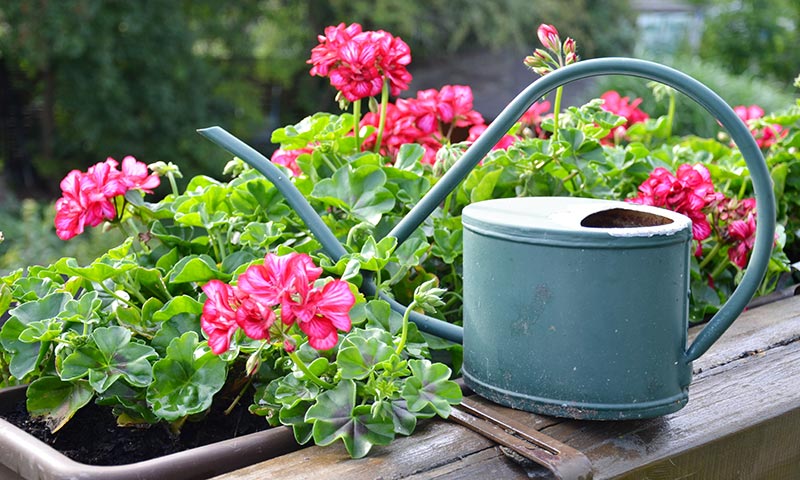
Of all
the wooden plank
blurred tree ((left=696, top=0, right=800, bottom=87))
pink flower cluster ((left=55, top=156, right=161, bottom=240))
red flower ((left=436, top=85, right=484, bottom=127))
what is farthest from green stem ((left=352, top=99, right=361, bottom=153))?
blurred tree ((left=696, top=0, right=800, bottom=87))

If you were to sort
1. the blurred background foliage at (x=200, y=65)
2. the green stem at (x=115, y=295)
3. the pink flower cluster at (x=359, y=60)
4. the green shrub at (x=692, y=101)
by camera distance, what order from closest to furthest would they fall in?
the green stem at (x=115, y=295), the pink flower cluster at (x=359, y=60), the green shrub at (x=692, y=101), the blurred background foliage at (x=200, y=65)

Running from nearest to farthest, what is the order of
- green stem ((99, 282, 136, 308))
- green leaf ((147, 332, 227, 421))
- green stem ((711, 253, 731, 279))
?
green leaf ((147, 332, 227, 421)), green stem ((99, 282, 136, 308)), green stem ((711, 253, 731, 279))

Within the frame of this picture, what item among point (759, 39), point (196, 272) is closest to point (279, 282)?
point (196, 272)

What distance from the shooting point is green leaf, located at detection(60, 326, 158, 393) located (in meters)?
0.85

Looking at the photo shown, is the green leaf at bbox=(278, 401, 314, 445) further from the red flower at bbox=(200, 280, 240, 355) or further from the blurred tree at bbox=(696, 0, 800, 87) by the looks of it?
the blurred tree at bbox=(696, 0, 800, 87)

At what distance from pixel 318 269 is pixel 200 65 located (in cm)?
700

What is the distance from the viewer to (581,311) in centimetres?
81

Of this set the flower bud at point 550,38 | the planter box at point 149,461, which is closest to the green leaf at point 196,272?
the planter box at point 149,461

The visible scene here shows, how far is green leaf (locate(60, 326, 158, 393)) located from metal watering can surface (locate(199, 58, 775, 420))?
12.8 inches

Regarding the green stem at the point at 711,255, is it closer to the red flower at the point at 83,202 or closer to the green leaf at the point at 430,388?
the green leaf at the point at 430,388

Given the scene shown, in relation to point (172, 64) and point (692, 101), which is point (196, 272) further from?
point (172, 64)

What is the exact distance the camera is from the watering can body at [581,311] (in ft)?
2.63

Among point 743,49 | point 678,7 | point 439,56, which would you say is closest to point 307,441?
point 439,56

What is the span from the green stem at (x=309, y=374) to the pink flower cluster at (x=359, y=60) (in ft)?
1.59
